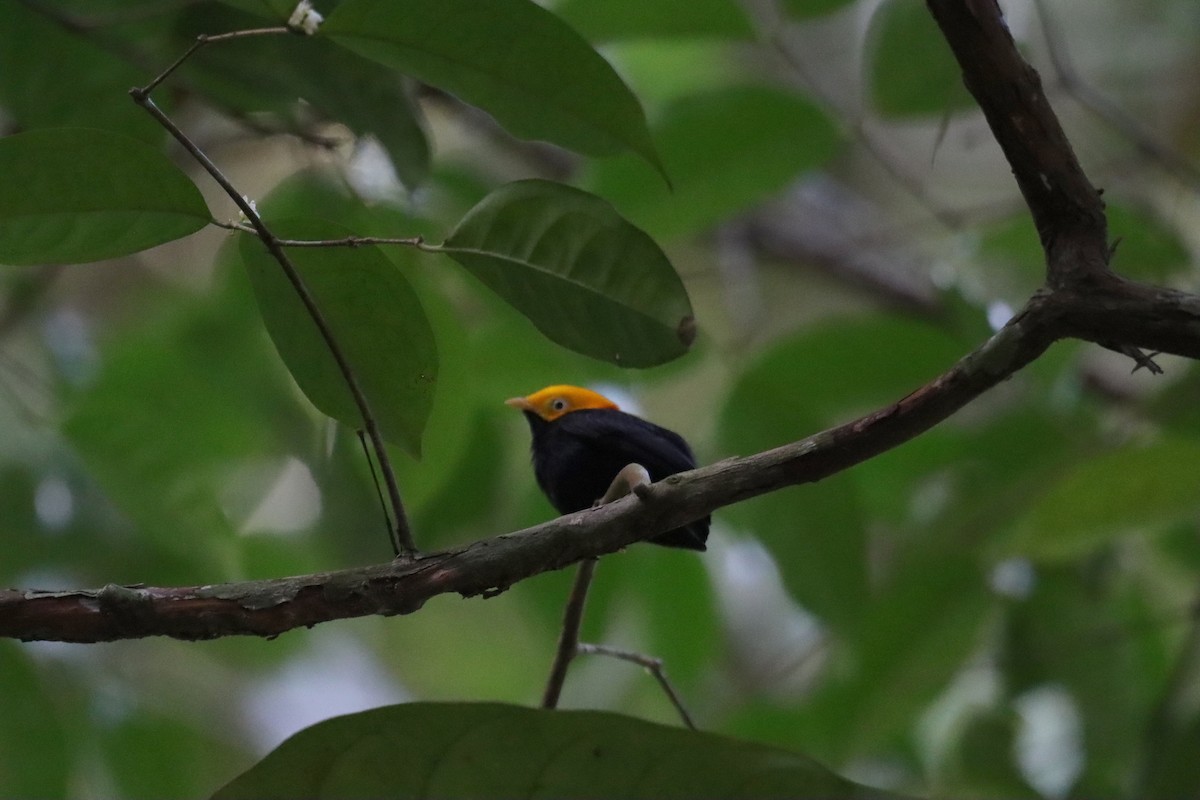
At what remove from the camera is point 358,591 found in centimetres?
89

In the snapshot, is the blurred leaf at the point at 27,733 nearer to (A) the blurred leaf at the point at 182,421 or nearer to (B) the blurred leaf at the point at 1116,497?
(A) the blurred leaf at the point at 182,421

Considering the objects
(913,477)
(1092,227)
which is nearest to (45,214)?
(1092,227)

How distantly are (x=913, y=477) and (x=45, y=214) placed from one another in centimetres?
151

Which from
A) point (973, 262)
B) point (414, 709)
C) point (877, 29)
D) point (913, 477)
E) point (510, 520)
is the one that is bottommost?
point (414, 709)

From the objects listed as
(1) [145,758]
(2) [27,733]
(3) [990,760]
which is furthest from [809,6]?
(1) [145,758]

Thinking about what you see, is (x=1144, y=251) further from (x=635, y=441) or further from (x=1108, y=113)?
(x=635, y=441)

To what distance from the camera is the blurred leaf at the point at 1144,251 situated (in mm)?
1794

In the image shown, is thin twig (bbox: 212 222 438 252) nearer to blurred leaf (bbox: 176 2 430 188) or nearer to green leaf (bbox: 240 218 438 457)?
green leaf (bbox: 240 218 438 457)

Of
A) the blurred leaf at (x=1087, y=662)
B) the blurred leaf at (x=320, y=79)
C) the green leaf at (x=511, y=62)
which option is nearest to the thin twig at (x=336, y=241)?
the green leaf at (x=511, y=62)

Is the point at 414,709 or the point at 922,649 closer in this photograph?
the point at 414,709

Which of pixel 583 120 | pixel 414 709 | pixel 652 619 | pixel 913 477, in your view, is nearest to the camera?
pixel 414 709

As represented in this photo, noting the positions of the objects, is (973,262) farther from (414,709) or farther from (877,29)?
(414,709)

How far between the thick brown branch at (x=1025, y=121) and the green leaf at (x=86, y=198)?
2.09 ft

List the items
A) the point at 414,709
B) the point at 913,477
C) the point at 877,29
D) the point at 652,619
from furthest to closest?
the point at 913,477, the point at 652,619, the point at 877,29, the point at 414,709
